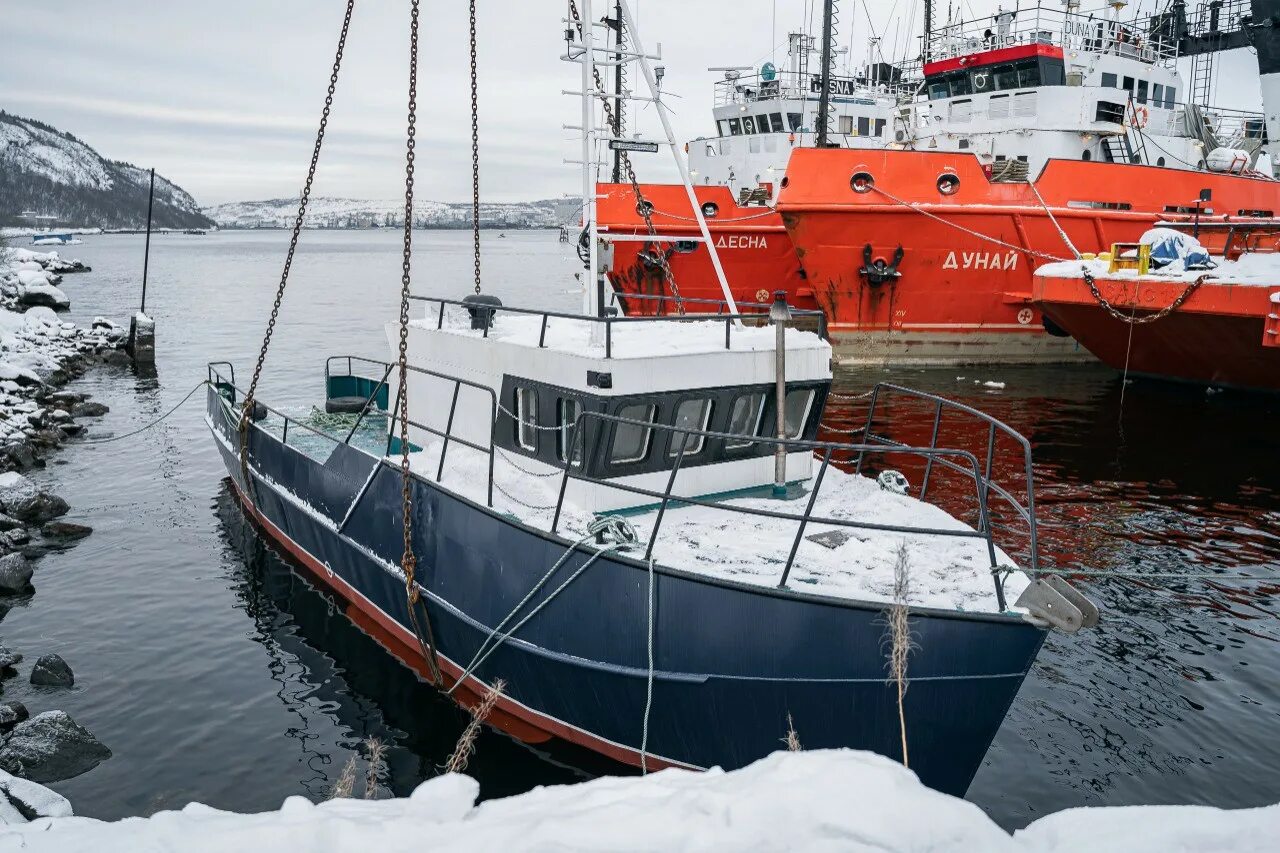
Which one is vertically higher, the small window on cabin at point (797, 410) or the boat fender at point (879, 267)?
the boat fender at point (879, 267)

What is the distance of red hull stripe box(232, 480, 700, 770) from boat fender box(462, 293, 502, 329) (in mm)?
3387

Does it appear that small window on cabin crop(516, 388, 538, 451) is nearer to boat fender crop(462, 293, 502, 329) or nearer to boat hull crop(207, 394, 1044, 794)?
boat fender crop(462, 293, 502, 329)

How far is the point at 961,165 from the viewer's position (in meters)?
24.5

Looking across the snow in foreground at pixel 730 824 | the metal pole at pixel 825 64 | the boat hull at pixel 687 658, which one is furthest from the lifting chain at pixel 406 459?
the metal pole at pixel 825 64

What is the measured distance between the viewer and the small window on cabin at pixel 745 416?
9453mm

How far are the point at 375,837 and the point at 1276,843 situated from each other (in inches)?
156

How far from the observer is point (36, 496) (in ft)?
51.5

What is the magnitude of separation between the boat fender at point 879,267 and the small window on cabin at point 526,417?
1703 cm

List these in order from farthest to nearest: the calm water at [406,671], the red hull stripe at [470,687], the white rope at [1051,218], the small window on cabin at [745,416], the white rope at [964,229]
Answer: the white rope at [1051,218], the white rope at [964,229], the small window on cabin at [745,416], the calm water at [406,671], the red hull stripe at [470,687]

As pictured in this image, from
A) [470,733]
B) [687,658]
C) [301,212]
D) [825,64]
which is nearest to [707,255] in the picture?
[825,64]

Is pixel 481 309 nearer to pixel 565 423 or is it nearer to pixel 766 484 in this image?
pixel 565 423

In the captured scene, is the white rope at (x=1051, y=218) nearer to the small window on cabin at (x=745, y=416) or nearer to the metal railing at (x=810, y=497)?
the small window on cabin at (x=745, y=416)

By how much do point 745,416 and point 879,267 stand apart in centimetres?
1649

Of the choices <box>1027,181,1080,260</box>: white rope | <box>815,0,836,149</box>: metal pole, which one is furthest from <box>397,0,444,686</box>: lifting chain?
<box>1027,181,1080,260</box>: white rope
